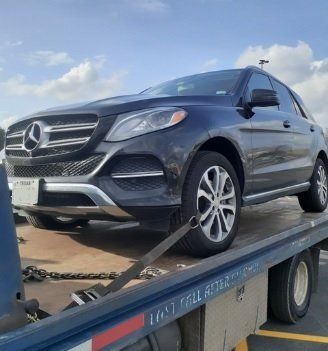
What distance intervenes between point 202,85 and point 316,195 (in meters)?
2.22

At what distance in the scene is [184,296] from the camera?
268 cm

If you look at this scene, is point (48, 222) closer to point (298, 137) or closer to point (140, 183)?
point (140, 183)

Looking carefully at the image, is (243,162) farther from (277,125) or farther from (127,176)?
(127,176)

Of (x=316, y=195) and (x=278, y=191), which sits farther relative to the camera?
(x=316, y=195)

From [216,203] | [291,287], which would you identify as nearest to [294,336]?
[291,287]

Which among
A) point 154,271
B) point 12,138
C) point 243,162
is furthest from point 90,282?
point 243,162

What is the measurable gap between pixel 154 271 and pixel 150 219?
420 millimetres

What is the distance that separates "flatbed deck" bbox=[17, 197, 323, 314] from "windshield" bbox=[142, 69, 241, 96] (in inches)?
49.2

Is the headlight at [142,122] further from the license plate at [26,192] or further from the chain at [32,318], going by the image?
the chain at [32,318]

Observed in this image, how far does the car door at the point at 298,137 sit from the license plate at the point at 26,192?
267 centimetres

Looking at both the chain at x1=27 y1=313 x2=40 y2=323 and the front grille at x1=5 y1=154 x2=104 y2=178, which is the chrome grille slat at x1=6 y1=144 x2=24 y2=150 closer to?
the front grille at x1=5 y1=154 x2=104 y2=178

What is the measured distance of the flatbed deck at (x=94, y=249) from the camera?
2.65 metres

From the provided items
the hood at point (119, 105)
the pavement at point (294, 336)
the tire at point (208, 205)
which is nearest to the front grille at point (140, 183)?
the tire at point (208, 205)

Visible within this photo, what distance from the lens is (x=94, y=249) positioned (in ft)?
11.9
